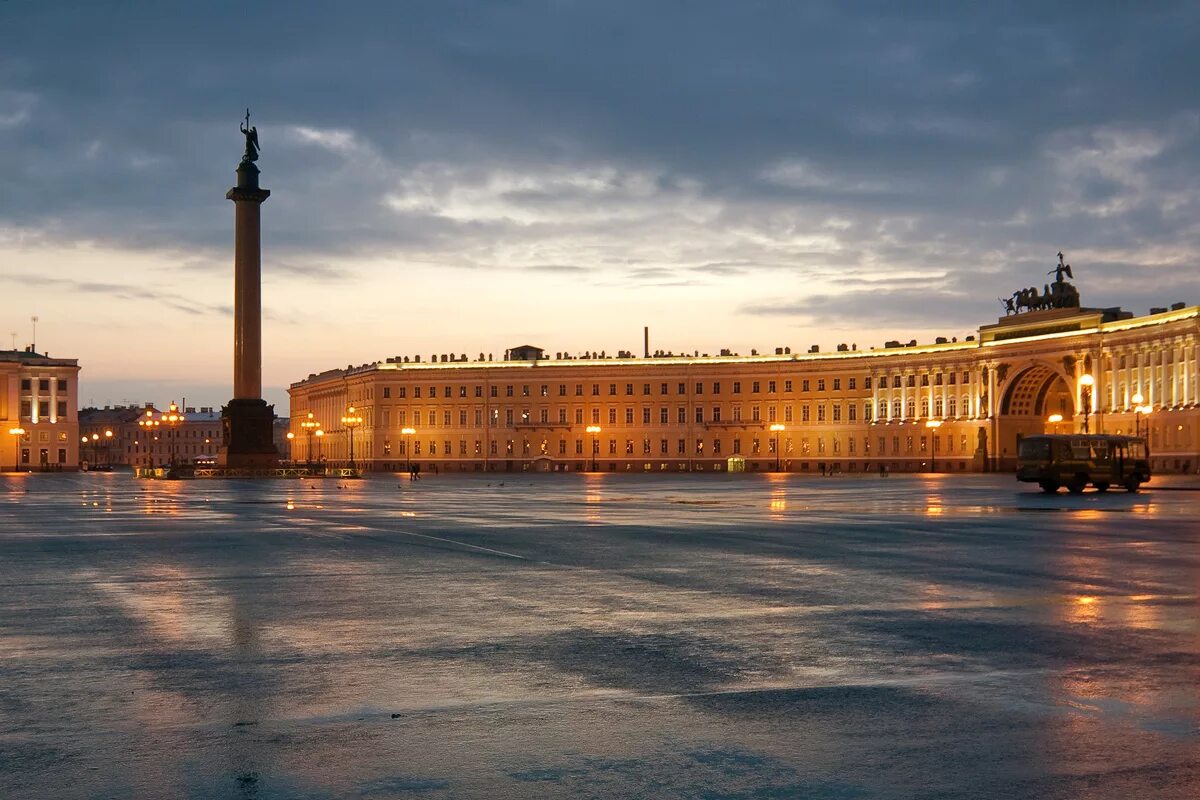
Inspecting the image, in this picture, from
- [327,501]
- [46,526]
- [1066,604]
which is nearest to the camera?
Result: [1066,604]

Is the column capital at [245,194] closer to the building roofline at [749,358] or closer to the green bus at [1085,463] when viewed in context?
the green bus at [1085,463]

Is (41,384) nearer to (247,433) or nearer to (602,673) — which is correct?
(247,433)

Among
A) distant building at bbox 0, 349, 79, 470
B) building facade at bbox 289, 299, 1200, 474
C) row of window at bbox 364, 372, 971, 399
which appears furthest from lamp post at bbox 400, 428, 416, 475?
Result: distant building at bbox 0, 349, 79, 470

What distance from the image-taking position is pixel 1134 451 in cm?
5666

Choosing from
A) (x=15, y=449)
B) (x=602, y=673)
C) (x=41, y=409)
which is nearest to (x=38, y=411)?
(x=41, y=409)

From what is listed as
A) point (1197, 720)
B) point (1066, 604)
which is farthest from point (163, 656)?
point (1066, 604)

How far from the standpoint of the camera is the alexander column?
293 feet

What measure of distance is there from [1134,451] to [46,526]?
139 ft

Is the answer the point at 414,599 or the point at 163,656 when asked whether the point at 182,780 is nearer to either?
the point at 163,656

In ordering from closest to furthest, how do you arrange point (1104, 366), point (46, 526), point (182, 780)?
point (182, 780), point (46, 526), point (1104, 366)

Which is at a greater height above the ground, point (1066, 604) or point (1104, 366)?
point (1104, 366)

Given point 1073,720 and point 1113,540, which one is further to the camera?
point 1113,540

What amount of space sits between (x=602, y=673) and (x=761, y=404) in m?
151

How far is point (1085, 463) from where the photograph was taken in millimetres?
54906
